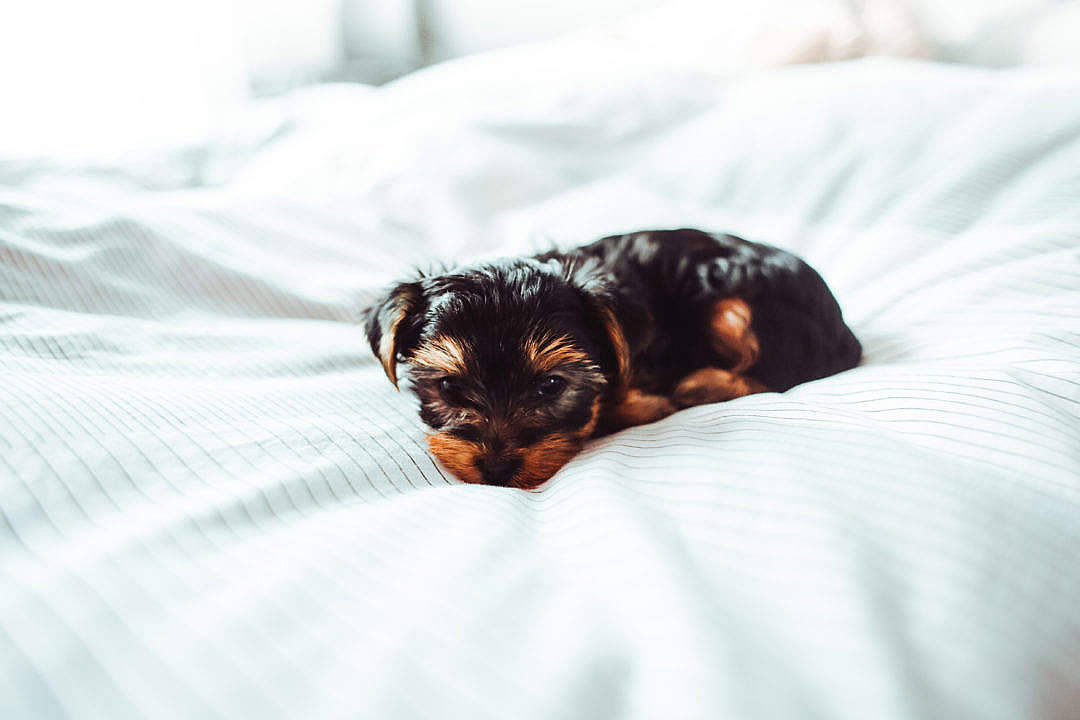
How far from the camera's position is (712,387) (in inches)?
78.2

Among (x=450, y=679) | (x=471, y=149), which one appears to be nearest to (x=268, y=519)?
(x=450, y=679)

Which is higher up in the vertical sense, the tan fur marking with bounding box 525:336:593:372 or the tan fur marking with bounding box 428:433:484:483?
the tan fur marking with bounding box 525:336:593:372

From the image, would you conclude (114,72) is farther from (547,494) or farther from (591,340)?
(547,494)

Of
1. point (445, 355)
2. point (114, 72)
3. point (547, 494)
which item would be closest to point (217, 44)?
point (114, 72)

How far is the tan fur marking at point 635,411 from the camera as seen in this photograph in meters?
1.82

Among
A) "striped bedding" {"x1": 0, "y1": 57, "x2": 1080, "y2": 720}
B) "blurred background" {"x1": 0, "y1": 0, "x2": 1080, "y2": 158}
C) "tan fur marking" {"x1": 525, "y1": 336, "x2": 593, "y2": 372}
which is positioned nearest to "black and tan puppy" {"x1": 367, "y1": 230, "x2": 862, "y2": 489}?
"tan fur marking" {"x1": 525, "y1": 336, "x2": 593, "y2": 372}

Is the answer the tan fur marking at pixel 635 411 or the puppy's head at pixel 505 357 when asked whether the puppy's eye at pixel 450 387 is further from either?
the tan fur marking at pixel 635 411

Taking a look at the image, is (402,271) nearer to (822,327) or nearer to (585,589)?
(822,327)

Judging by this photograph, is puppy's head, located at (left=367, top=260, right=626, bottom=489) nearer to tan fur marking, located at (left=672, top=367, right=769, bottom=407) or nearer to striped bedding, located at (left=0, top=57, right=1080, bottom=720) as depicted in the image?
striped bedding, located at (left=0, top=57, right=1080, bottom=720)

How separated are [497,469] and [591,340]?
0.43 metres

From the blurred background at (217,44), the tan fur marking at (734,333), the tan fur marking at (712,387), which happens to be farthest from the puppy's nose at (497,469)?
the blurred background at (217,44)

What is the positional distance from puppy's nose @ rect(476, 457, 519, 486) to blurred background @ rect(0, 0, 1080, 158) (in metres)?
2.24

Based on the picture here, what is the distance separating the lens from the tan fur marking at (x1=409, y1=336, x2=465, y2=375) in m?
1.57

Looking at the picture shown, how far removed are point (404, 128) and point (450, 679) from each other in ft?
8.50
